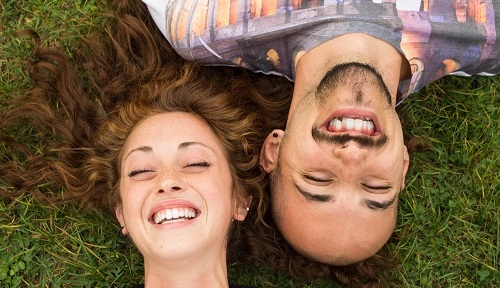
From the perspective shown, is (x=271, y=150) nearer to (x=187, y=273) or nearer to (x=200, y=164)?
(x=200, y=164)

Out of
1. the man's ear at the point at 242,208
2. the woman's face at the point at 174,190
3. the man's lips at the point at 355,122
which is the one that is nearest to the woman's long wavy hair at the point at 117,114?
the man's ear at the point at 242,208

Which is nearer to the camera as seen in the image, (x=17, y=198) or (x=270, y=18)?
(x=270, y=18)

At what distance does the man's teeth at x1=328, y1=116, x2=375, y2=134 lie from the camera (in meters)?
3.56

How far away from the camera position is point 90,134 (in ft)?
14.6

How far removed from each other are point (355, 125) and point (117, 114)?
5.55 ft

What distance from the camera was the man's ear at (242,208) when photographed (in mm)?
4027

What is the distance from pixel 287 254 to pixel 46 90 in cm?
214

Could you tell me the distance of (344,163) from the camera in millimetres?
3496

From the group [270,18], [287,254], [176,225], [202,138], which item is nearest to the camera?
[176,225]

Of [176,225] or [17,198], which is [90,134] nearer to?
[17,198]

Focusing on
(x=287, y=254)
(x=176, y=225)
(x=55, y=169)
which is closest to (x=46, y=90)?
(x=55, y=169)

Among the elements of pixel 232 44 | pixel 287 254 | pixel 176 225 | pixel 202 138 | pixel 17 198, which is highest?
pixel 232 44

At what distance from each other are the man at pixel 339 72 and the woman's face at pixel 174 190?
45 centimetres

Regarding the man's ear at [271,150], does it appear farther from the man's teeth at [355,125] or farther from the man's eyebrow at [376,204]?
the man's eyebrow at [376,204]
